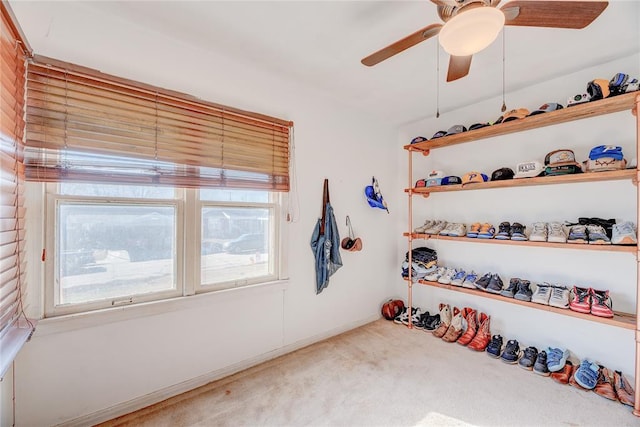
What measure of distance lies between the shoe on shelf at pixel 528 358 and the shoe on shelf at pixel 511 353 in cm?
5

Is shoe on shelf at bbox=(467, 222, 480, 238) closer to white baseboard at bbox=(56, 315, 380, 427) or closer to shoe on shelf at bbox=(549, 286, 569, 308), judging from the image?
shoe on shelf at bbox=(549, 286, 569, 308)

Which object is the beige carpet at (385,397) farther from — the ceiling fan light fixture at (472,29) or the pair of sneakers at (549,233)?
the ceiling fan light fixture at (472,29)

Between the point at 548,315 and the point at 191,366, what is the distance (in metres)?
3.07

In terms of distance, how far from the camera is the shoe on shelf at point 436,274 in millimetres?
2943

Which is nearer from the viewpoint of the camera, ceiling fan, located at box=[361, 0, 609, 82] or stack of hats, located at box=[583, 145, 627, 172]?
ceiling fan, located at box=[361, 0, 609, 82]

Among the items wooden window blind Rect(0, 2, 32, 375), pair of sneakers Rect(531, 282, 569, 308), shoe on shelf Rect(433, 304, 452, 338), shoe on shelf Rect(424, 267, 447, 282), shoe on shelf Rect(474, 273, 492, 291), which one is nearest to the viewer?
wooden window blind Rect(0, 2, 32, 375)

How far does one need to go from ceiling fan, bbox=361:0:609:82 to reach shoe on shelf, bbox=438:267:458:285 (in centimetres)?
223

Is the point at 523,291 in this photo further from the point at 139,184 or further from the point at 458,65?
the point at 139,184

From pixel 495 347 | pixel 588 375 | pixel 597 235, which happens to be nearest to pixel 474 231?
pixel 597 235

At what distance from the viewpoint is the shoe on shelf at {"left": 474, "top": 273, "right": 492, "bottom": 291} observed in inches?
101

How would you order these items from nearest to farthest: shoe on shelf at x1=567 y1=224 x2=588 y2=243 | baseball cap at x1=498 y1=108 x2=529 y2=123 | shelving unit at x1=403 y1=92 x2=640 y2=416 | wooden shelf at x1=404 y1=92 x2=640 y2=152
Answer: shelving unit at x1=403 y1=92 x2=640 y2=416 < wooden shelf at x1=404 y1=92 x2=640 y2=152 < shoe on shelf at x1=567 y1=224 x2=588 y2=243 < baseball cap at x1=498 y1=108 x2=529 y2=123

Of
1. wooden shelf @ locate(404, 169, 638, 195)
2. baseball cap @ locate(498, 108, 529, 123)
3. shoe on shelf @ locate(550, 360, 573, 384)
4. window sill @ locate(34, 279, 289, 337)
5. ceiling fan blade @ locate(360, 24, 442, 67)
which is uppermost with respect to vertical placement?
ceiling fan blade @ locate(360, 24, 442, 67)

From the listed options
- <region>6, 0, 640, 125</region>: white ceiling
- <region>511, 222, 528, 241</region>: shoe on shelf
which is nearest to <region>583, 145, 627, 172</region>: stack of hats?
<region>511, 222, 528, 241</region>: shoe on shelf

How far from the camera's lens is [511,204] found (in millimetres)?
2670
